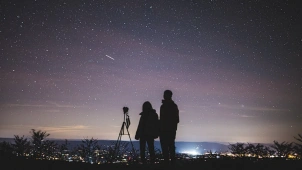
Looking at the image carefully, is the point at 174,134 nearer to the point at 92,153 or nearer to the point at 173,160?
the point at 173,160

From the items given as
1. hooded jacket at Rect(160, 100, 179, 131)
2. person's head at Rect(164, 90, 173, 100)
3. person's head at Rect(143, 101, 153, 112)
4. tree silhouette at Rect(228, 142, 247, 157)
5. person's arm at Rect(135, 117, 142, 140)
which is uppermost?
person's head at Rect(164, 90, 173, 100)

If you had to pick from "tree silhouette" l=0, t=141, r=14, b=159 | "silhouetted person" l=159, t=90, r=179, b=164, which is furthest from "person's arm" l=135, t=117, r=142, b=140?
"tree silhouette" l=0, t=141, r=14, b=159

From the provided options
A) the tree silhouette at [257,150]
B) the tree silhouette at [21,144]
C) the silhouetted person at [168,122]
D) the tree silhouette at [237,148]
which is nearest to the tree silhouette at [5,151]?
the tree silhouette at [21,144]

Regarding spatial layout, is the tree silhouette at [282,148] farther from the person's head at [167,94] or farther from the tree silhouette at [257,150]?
the person's head at [167,94]

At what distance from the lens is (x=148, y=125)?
819 cm

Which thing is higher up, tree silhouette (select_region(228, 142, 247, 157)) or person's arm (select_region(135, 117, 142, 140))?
person's arm (select_region(135, 117, 142, 140))

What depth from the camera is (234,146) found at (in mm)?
20688

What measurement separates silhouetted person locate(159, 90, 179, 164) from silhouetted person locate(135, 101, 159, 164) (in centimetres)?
76

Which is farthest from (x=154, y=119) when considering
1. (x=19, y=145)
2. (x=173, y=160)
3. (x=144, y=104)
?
(x=19, y=145)

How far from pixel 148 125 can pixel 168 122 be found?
3.49ft

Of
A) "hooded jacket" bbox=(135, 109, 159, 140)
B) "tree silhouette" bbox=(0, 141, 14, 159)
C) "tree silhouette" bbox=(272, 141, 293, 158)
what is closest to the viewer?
"hooded jacket" bbox=(135, 109, 159, 140)

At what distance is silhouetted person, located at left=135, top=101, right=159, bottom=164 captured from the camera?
322 inches

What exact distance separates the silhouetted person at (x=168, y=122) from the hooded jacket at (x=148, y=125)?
751 millimetres

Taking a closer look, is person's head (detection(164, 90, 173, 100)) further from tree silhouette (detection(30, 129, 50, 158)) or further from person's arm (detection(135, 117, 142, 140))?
tree silhouette (detection(30, 129, 50, 158))
